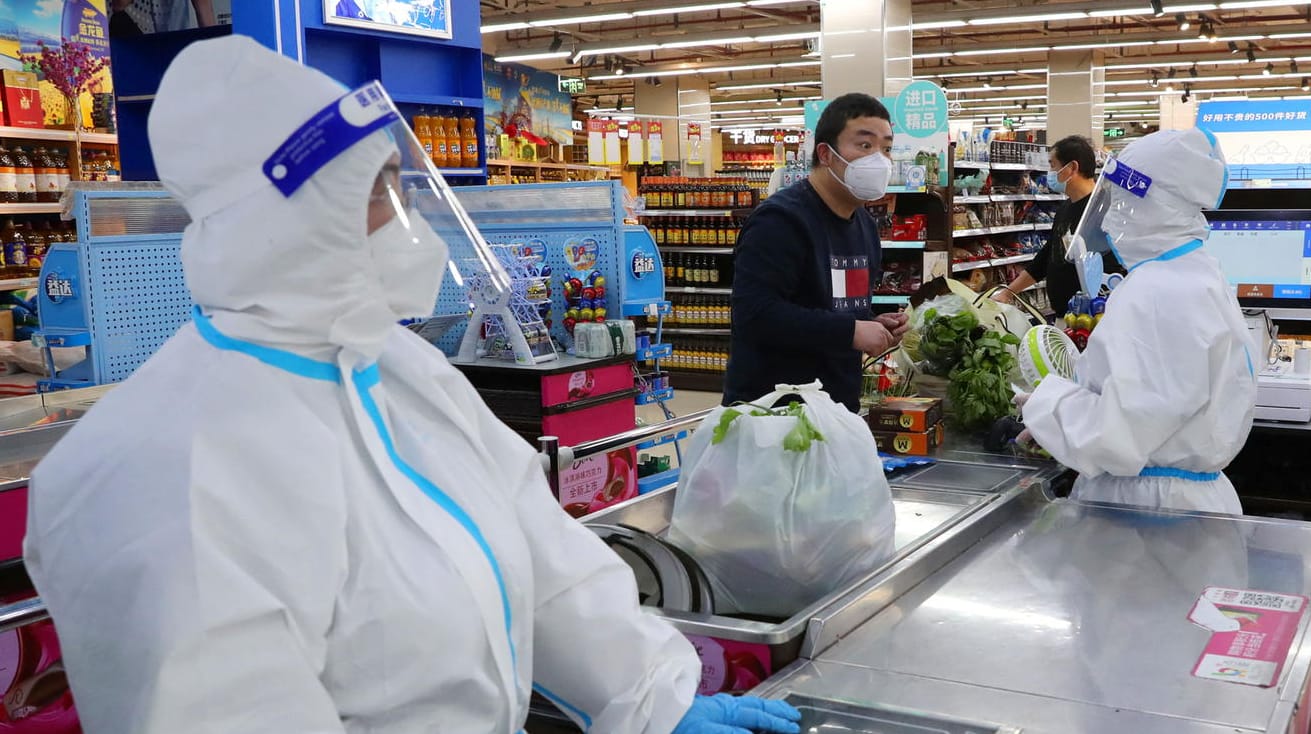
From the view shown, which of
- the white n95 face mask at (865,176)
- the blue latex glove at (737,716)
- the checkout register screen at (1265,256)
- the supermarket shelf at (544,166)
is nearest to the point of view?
the blue latex glove at (737,716)

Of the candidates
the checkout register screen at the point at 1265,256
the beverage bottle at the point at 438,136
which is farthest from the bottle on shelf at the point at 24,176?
the checkout register screen at the point at 1265,256

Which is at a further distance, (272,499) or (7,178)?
(7,178)

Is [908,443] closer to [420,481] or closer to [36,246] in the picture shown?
[420,481]

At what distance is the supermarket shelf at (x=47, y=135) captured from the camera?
22.6ft

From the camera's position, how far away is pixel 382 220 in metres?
1.27

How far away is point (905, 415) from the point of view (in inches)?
126

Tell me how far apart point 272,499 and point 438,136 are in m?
6.06

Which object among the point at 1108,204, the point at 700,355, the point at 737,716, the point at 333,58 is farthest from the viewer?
the point at 700,355

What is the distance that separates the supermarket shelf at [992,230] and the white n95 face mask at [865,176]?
5641 mm

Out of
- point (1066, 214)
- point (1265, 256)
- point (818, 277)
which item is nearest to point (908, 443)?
point (818, 277)

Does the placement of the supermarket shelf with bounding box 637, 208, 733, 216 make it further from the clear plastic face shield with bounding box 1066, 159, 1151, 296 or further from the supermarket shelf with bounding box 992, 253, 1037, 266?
the clear plastic face shield with bounding box 1066, 159, 1151, 296

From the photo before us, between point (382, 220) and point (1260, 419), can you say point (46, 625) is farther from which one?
point (1260, 419)

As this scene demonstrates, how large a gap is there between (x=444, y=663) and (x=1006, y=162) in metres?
9.91

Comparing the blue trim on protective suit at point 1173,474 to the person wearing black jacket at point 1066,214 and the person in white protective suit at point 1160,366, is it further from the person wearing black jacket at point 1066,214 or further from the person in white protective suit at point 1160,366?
the person wearing black jacket at point 1066,214
